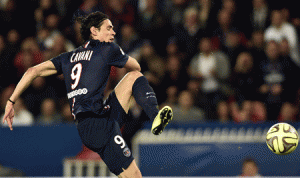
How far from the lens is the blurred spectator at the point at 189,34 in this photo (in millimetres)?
9266

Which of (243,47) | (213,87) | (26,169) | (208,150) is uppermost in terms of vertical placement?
Answer: (243,47)

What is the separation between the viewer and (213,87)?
28.6 feet

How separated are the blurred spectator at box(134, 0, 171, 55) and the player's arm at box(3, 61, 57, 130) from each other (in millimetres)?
4813

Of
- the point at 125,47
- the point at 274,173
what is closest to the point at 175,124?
the point at 274,173

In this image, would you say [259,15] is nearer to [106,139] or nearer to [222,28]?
[222,28]

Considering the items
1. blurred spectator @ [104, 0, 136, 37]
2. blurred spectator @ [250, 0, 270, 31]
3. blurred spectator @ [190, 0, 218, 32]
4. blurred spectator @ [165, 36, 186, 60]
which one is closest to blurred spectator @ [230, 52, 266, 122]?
blurred spectator @ [250, 0, 270, 31]

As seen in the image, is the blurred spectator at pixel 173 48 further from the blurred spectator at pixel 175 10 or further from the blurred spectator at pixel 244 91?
the blurred spectator at pixel 244 91

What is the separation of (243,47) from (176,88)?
1.40 metres

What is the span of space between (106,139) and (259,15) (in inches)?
212

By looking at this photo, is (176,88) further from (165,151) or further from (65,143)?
(65,143)

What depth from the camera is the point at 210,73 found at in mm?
8812

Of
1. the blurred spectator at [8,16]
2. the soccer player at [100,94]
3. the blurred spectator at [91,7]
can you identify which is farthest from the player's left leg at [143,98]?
the blurred spectator at [8,16]

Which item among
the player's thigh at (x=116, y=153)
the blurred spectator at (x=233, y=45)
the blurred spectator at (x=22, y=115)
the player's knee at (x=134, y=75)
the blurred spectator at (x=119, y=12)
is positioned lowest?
the blurred spectator at (x=22, y=115)

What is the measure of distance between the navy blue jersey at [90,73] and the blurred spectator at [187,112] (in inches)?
146
